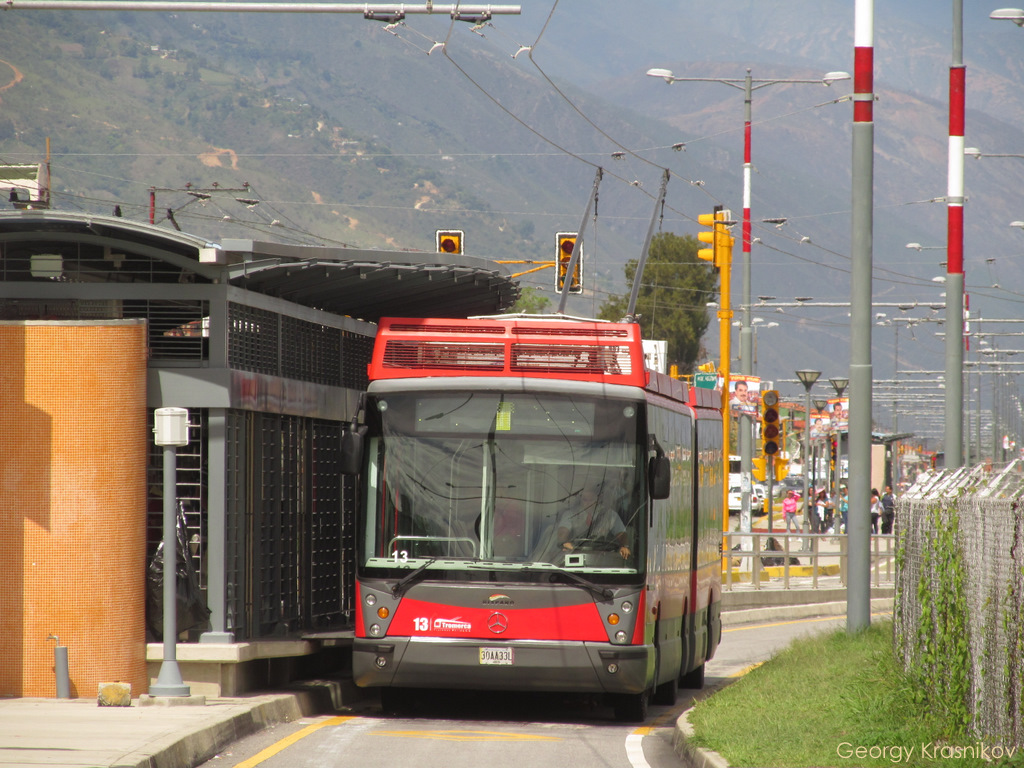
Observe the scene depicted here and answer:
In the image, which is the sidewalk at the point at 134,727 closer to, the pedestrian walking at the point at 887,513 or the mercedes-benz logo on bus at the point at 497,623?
the mercedes-benz logo on bus at the point at 497,623

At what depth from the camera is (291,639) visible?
14477 millimetres

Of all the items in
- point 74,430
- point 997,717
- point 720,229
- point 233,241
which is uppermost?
point 720,229

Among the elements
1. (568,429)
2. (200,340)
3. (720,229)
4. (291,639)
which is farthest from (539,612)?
(720,229)

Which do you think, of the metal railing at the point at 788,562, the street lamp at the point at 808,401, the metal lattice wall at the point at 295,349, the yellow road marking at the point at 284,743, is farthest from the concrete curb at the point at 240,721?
the street lamp at the point at 808,401

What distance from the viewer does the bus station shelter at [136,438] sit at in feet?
43.4

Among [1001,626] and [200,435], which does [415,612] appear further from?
[1001,626]

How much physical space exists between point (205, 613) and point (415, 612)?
1.84 m

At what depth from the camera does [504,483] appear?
1342 cm

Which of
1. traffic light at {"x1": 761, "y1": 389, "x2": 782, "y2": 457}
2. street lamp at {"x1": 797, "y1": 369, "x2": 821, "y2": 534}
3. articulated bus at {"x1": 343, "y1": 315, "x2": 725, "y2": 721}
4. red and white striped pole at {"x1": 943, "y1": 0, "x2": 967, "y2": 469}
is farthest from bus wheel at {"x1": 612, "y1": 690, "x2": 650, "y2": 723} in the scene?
street lamp at {"x1": 797, "y1": 369, "x2": 821, "y2": 534}

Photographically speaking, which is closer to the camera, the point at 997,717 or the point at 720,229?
the point at 997,717

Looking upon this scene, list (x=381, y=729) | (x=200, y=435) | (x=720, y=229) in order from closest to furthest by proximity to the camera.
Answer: (x=381, y=729) < (x=200, y=435) < (x=720, y=229)

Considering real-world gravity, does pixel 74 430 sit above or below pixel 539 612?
above

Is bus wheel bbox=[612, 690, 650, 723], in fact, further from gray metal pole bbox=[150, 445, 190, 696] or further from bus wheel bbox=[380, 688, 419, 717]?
Result: gray metal pole bbox=[150, 445, 190, 696]

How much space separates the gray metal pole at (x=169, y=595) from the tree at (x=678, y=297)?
80.6 metres
